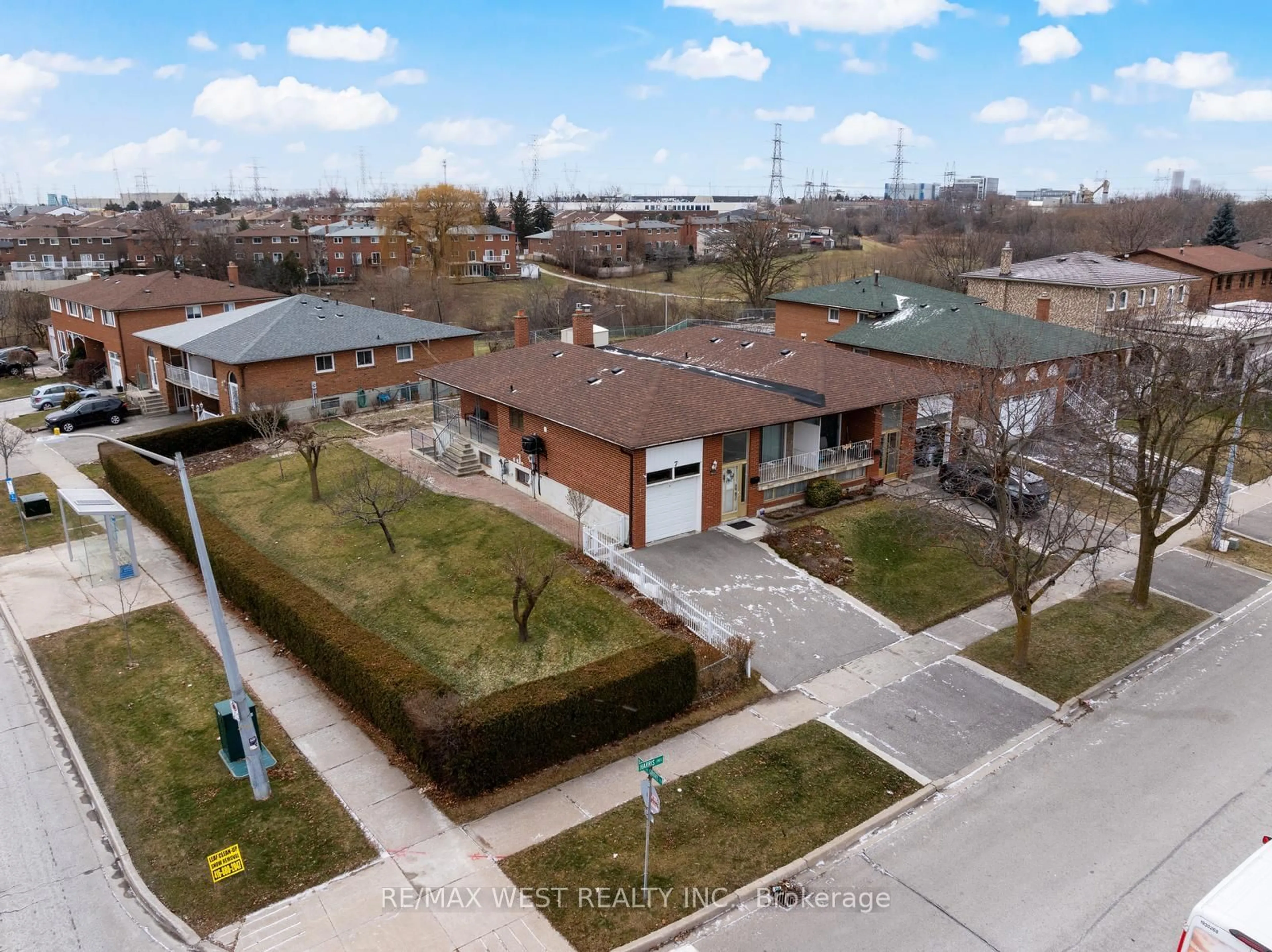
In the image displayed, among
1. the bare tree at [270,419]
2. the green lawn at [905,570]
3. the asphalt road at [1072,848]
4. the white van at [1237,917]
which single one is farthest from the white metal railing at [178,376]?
the white van at [1237,917]

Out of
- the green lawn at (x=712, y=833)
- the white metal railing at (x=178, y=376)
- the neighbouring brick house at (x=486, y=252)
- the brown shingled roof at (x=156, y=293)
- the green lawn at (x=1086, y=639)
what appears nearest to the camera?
the green lawn at (x=712, y=833)

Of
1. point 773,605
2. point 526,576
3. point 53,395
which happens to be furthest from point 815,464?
point 53,395

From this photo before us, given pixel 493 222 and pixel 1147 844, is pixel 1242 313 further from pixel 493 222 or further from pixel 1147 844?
pixel 493 222

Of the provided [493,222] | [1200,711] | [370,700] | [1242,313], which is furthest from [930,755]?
[493,222]

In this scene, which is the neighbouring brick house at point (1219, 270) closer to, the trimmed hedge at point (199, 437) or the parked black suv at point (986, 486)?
the parked black suv at point (986, 486)

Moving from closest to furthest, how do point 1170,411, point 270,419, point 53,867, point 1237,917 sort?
point 1237,917 < point 53,867 < point 1170,411 < point 270,419

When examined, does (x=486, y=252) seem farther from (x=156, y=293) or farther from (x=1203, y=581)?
(x=1203, y=581)

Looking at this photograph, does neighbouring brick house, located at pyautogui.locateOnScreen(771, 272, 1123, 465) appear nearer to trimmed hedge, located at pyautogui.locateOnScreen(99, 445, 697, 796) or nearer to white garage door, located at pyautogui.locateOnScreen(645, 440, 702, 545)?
white garage door, located at pyautogui.locateOnScreen(645, 440, 702, 545)
